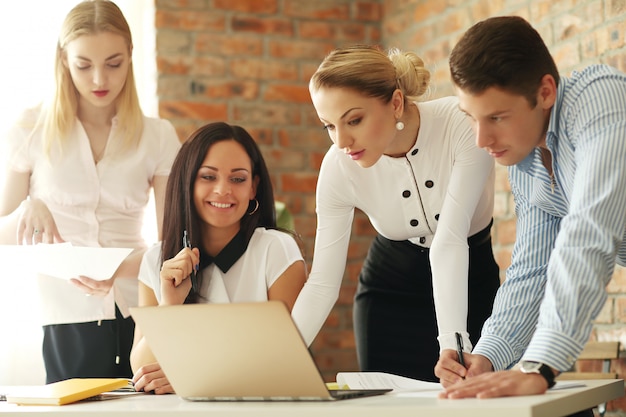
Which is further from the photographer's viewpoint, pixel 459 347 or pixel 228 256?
pixel 228 256

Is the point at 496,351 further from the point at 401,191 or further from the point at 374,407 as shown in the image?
the point at 401,191

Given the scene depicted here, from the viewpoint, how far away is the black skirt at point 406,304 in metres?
2.22

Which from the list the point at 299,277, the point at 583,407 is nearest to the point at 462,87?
the point at 583,407

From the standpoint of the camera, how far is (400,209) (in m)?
2.12

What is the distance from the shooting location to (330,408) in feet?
4.01

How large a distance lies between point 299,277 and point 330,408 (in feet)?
3.38

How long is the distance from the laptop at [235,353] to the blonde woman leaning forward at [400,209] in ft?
1.30

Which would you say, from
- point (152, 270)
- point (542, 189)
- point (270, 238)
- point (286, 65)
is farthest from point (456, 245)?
point (286, 65)

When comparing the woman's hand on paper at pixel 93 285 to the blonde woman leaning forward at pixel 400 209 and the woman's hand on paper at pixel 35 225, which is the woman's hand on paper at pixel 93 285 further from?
the blonde woman leaning forward at pixel 400 209

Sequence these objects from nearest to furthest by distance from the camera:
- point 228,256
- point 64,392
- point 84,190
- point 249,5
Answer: point 64,392 → point 228,256 → point 84,190 → point 249,5

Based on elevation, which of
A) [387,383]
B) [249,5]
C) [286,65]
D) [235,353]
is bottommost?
[387,383]

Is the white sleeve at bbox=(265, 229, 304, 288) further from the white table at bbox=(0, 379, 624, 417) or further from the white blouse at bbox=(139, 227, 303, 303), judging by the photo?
the white table at bbox=(0, 379, 624, 417)

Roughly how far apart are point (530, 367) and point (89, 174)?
5.18 ft

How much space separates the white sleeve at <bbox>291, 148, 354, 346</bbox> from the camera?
1990 mm
